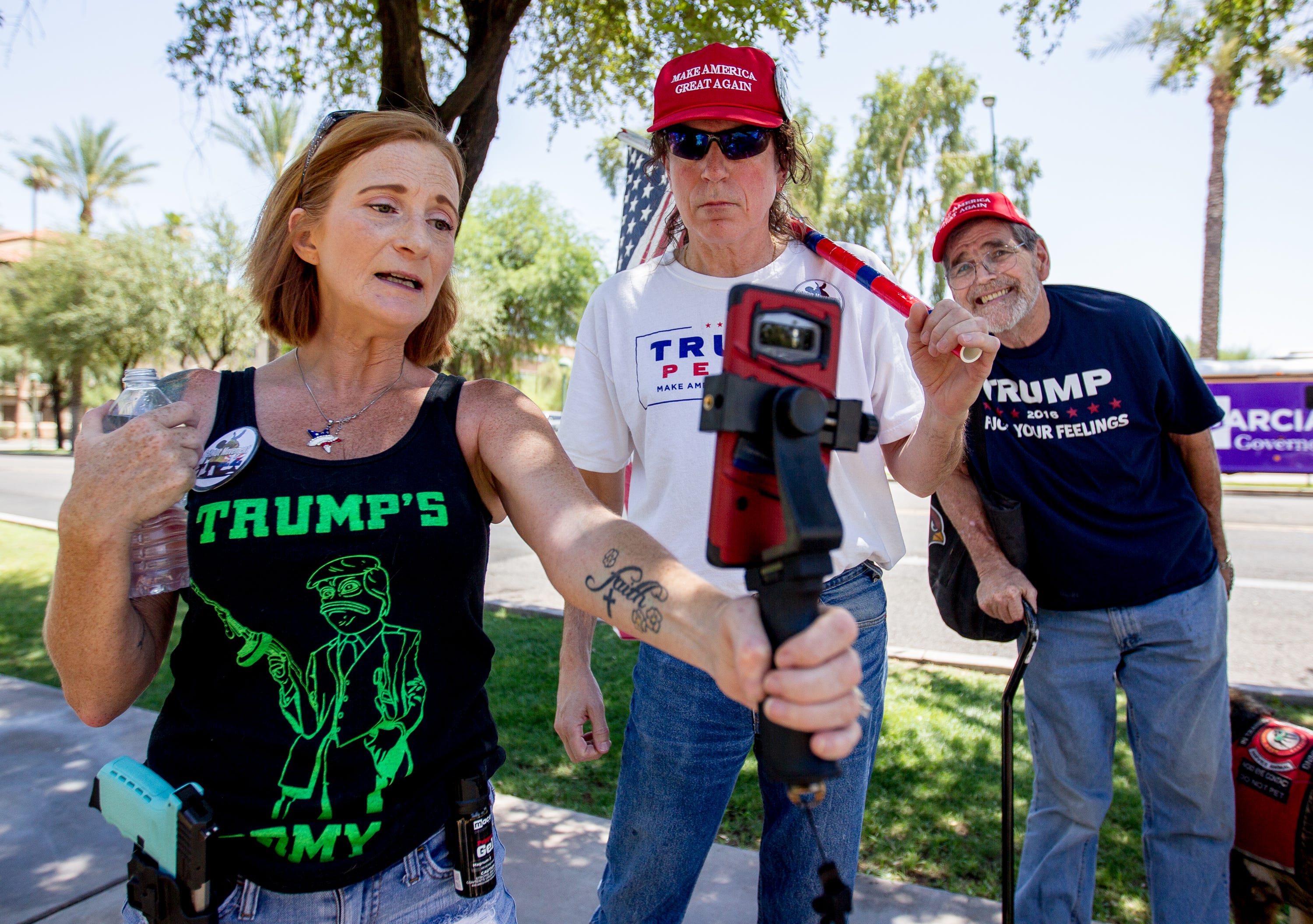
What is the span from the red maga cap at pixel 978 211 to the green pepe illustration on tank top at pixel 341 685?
2.11 meters

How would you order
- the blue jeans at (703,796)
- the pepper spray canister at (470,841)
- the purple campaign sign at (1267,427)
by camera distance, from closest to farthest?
the pepper spray canister at (470,841)
the blue jeans at (703,796)
the purple campaign sign at (1267,427)

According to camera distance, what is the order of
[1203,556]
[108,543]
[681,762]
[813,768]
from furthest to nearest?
[1203,556], [681,762], [108,543], [813,768]

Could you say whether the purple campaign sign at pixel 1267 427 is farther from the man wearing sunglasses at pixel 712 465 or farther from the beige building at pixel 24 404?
the beige building at pixel 24 404

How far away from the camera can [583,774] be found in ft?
14.0

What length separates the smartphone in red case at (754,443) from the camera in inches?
38.7

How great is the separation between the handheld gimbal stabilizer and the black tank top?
2.31ft

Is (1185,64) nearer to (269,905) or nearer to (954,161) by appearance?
(269,905)

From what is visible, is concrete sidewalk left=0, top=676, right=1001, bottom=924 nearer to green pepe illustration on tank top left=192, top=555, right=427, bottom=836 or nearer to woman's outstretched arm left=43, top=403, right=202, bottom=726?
green pepe illustration on tank top left=192, top=555, right=427, bottom=836

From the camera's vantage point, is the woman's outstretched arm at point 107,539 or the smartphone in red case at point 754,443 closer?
the smartphone in red case at point 754,443

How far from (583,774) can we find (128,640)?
3.03 meters

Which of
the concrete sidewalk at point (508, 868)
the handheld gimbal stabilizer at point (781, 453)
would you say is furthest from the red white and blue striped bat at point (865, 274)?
the concrete sidewalk at point (508, 868)

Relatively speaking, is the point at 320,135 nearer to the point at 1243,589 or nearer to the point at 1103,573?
the point at 1103,573

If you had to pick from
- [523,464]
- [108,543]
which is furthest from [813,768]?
[108,543]

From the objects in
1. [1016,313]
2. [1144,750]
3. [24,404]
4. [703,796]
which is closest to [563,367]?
[1016,313]
